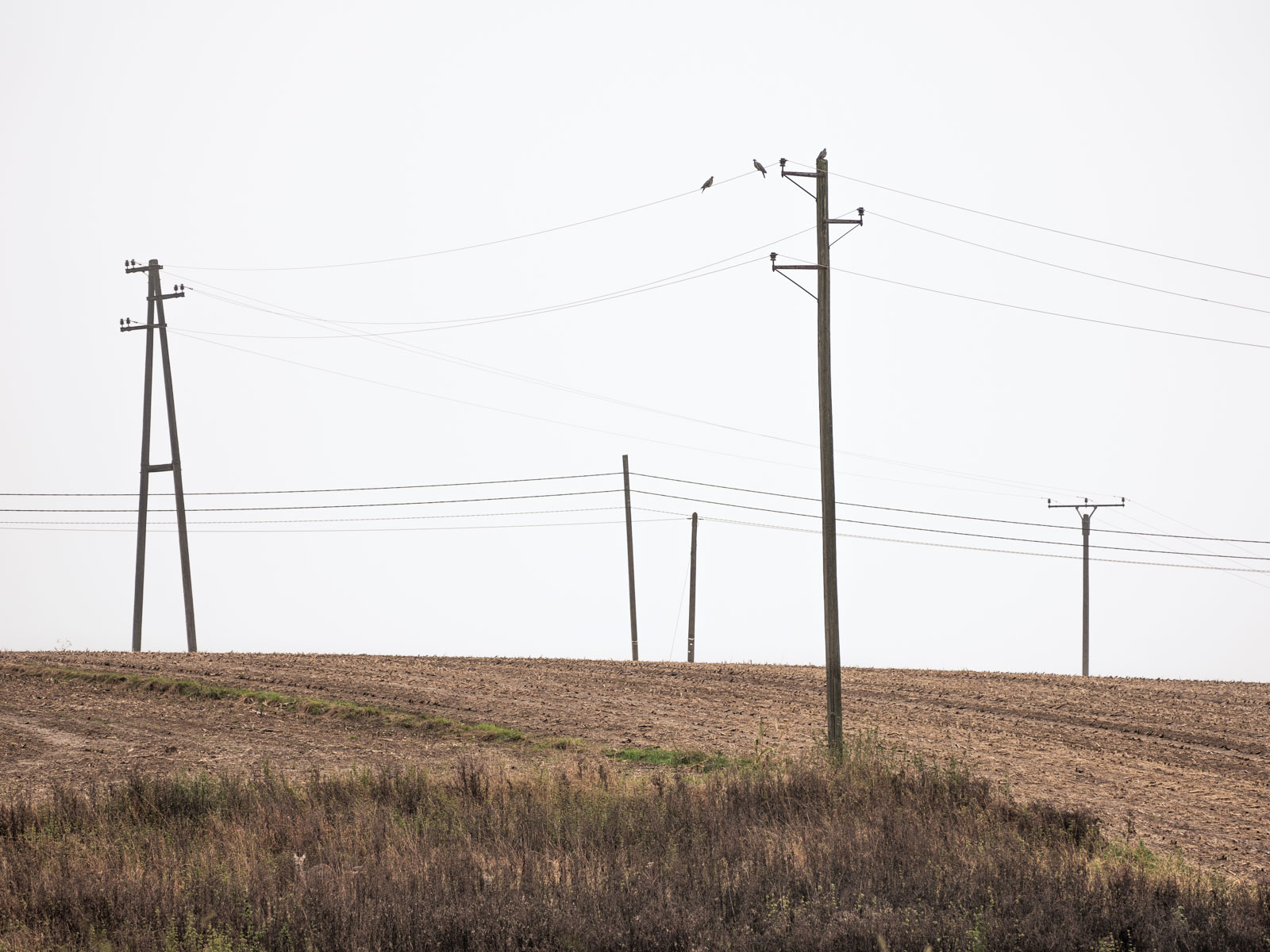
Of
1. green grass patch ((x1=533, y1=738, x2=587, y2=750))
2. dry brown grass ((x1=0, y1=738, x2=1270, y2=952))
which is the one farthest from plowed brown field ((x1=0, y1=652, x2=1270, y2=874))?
dry brown grass ((x1=0, y1=738, x2=1270, y2=952))

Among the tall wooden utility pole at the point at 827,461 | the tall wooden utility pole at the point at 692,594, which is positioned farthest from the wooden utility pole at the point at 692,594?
the tall wooden utility pole at the point at 827,461

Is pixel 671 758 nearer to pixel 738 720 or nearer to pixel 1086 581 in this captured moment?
pixel 738 720

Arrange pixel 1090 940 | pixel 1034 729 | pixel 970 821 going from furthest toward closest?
pixel 1034 729 → pixel 970 821 → pixel 1090 940

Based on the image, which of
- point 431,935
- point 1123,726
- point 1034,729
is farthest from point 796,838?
point 1123,726

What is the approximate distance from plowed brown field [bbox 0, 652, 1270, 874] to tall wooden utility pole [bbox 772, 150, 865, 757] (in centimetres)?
167

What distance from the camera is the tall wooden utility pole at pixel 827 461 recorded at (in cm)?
1653

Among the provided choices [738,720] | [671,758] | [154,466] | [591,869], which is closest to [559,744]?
[671,758]

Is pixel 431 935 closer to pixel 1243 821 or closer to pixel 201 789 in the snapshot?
pixel 201 789

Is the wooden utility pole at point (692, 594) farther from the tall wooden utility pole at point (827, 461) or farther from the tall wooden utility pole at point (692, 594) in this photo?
the tall wooden utility pole at point (827, 461)

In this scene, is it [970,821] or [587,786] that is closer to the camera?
[970,821]

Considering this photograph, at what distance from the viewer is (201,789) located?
13.9 metres

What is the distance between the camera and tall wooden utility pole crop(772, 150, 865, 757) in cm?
1653

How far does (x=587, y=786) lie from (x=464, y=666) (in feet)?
49.9

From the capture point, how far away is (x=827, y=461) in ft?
55.6
